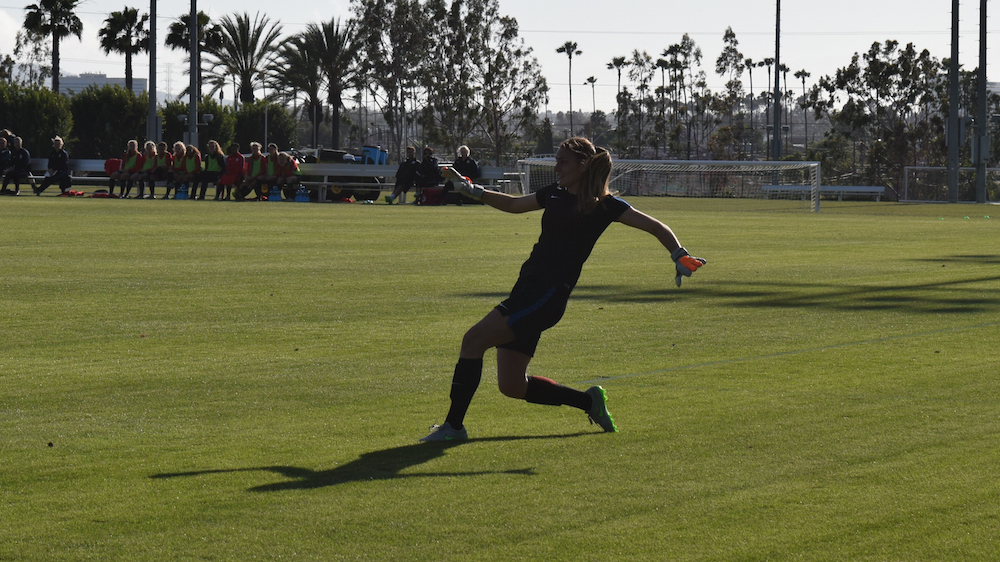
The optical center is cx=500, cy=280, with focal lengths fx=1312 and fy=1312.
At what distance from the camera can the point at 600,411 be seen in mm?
6125

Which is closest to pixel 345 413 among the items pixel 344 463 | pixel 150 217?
pixel 344 463

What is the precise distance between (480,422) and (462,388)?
17.1 inches

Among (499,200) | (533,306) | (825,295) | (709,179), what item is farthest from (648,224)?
(709,179)

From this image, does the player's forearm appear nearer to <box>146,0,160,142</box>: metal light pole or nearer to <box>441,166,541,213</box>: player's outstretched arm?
<box>441,166,541,213</box>: player's outstretched arm

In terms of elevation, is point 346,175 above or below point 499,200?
above

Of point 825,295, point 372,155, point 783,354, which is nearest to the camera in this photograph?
point 783,354

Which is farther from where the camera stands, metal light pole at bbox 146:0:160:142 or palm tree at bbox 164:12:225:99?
palm tree at bbox 164:12:225:99

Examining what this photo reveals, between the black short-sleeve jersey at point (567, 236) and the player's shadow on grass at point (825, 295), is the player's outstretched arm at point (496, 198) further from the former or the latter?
the player's shadow on grass at point (825, 295)

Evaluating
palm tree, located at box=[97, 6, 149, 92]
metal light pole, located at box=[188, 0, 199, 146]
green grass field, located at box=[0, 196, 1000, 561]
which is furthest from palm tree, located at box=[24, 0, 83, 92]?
green grass field, located at box=[0, 196, 1000, 561]

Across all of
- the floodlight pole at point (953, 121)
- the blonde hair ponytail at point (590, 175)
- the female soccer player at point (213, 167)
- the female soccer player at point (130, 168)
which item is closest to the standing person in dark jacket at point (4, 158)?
the female soccer player at point (130, 168)

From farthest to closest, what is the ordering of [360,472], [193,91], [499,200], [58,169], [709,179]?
[709,179] < [193,91] < [58,169] < [499,200] < [360,472]

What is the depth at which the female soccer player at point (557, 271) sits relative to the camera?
598 centimetres

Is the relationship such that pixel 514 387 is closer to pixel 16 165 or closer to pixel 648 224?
pixel 648 224

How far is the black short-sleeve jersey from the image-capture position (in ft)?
19.8
